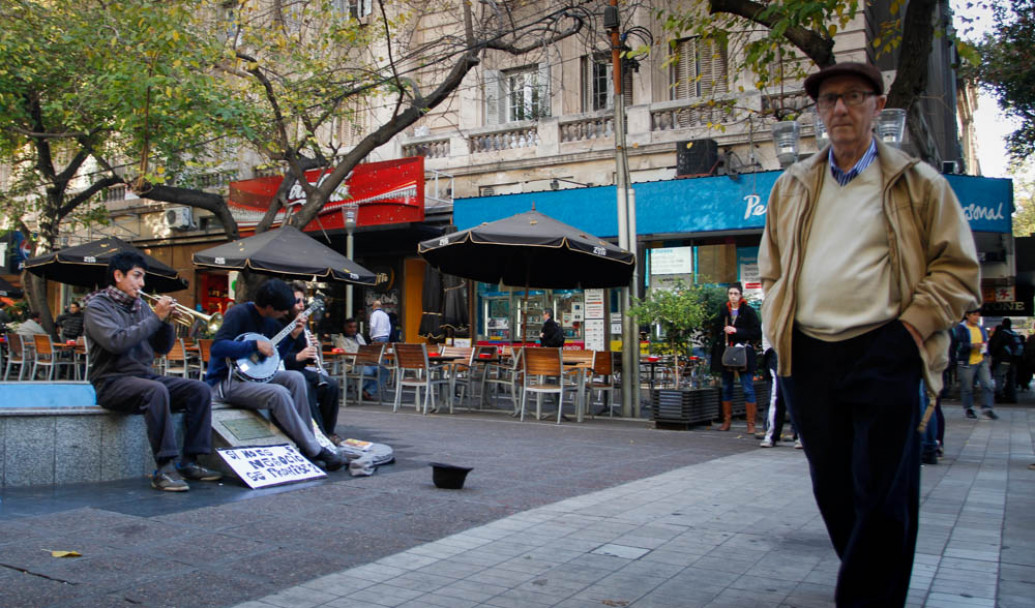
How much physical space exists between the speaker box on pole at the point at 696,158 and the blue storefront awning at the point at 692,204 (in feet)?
0.96

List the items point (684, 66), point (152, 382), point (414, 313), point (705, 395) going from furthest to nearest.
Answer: point (414, 313) < point (684, 66) < point (705, 395) < point (152, 382)

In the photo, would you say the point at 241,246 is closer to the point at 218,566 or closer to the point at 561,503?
the point at 561,503

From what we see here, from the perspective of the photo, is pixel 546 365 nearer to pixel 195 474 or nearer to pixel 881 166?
pixel 195 474

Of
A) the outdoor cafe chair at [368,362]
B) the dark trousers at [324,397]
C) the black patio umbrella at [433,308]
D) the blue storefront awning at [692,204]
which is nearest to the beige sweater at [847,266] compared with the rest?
the dark trousers at [324,397]

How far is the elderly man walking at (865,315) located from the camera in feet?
9.29

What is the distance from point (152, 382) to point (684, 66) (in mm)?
14687

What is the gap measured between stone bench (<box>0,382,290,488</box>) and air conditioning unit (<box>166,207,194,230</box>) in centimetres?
1913

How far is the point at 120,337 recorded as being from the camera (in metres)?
6.17

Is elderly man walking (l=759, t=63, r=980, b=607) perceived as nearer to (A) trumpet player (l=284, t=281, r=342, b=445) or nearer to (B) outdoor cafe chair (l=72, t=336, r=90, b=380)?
(A) trumpet player (l=284, t=281, r=342, b=445)

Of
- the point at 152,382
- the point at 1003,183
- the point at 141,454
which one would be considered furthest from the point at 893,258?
the point at 1003,183

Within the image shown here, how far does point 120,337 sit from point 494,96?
50.3 feet

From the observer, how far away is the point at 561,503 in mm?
5848

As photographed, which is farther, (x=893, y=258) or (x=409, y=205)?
(x=409, y=205)

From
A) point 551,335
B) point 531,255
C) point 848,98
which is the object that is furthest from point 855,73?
point 551,335
